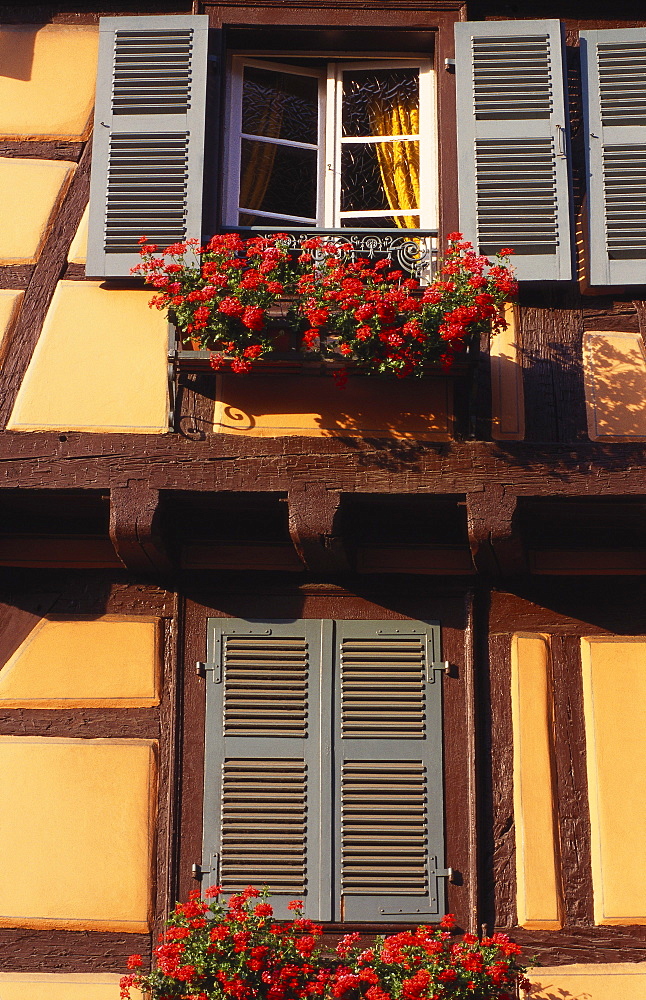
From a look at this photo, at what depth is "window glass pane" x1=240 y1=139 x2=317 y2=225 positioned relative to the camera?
737cm

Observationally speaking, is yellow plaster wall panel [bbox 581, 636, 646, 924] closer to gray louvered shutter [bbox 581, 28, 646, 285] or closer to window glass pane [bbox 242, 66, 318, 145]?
gray louvered shutter [bbox 581, 28, 646, 285]

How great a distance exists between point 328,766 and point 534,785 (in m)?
0.91

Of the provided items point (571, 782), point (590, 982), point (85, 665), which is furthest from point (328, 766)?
point (590, 982)

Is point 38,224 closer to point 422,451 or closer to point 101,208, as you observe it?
point 101,208

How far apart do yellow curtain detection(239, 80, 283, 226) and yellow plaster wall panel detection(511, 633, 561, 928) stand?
2.59m

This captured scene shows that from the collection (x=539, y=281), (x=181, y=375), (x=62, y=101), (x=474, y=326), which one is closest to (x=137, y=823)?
(x=181, y=375)

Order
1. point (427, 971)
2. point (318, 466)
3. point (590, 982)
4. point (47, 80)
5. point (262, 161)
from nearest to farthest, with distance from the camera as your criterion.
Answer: point (427, 971) → point (590, 982) → point (318, 466) → point (47, 80) → point (262, 161)

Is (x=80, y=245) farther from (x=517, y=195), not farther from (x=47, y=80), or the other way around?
(x=517, y=195)

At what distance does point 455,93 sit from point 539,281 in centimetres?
118

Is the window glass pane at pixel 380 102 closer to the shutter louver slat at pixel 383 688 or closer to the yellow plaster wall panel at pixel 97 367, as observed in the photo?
the yellow plaster wall panel at pixel 97 367

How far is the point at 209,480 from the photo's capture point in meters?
6.29

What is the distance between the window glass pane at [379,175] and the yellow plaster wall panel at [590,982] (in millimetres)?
3752

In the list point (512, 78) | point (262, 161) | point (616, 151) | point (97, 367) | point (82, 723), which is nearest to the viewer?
point (82, 723)

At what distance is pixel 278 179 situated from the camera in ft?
24.6
